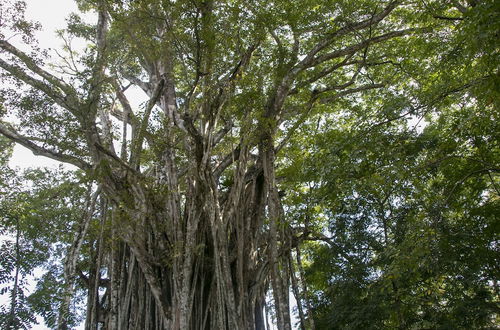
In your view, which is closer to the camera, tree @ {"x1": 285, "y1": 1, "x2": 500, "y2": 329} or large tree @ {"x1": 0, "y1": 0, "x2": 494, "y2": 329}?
tree @ {"x1": 285, "y1": 1, "x2": 500, "y2": 329}

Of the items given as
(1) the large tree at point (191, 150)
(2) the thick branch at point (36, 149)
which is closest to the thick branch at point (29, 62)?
(1) the large tree at point (191, 150)

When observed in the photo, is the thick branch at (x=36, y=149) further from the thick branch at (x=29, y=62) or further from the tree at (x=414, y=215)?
the tree at (x=414, y=215)

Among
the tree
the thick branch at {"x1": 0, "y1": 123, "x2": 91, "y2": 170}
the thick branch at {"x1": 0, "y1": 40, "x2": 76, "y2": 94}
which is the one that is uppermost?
the thick branch at {"x1": 0, "y1": 40, "x2": 76, "y2": 94}

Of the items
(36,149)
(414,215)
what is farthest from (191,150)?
(414,215)

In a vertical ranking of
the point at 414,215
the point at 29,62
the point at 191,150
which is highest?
the point at 29,62

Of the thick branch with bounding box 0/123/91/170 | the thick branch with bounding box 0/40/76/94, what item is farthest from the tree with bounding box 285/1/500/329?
the thick branch with bounding box 0/40/76/94

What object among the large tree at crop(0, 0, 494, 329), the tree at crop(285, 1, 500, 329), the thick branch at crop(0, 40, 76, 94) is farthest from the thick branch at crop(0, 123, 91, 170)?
the tree at crop(285, 1, 500, 329)

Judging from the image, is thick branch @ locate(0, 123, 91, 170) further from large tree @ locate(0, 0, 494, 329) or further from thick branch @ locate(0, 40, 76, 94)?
thick branch @ locate(0, 40, 76, 94)

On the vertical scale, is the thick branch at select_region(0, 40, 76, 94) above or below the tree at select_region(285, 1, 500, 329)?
above

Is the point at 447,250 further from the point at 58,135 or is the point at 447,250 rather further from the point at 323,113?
the point at 58,135

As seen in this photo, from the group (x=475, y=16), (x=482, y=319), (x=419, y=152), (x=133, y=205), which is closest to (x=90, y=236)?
(x=133, y=205)

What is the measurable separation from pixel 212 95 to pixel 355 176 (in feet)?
7.39

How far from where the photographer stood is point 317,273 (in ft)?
21.4

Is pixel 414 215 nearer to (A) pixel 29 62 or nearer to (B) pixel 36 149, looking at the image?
(B) pixel 36 149
